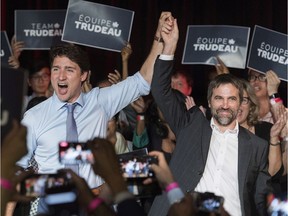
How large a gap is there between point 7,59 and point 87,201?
3.83 metres

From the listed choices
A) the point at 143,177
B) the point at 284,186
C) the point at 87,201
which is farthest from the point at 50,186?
the point at 284,186

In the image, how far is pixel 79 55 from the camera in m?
3.81

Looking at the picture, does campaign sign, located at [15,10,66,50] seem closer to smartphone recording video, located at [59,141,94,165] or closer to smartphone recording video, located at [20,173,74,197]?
smartphone recording video, located at [59,141,94,165]

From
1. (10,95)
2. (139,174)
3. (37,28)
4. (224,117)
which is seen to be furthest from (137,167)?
(37,28)

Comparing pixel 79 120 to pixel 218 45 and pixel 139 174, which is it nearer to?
pixel 139 174

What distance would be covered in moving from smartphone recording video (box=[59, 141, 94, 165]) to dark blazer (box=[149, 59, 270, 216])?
142 cm

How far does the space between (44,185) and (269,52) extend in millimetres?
3620

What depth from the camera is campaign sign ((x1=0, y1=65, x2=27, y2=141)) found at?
84.1 inches

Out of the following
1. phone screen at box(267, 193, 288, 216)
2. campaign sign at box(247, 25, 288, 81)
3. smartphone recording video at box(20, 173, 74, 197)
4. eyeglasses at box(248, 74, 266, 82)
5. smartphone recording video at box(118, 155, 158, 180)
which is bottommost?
phone screen at box(267, 193, 288, 216)

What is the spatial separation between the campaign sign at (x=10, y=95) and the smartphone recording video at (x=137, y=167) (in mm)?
514

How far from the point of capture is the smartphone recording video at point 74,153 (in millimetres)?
2411

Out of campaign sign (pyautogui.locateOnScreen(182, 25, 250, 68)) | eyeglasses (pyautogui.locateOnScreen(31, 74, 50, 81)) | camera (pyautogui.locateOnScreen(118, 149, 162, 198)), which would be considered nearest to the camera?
camera (pyautogui.locateOnScreen(118, 149, 162, 198))

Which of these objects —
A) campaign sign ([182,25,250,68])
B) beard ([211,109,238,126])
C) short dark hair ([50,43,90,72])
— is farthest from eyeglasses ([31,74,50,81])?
beard ([211,109,238,126])

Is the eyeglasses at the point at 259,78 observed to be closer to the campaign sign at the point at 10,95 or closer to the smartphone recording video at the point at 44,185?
the smartphone recording video at the point at 44,185
